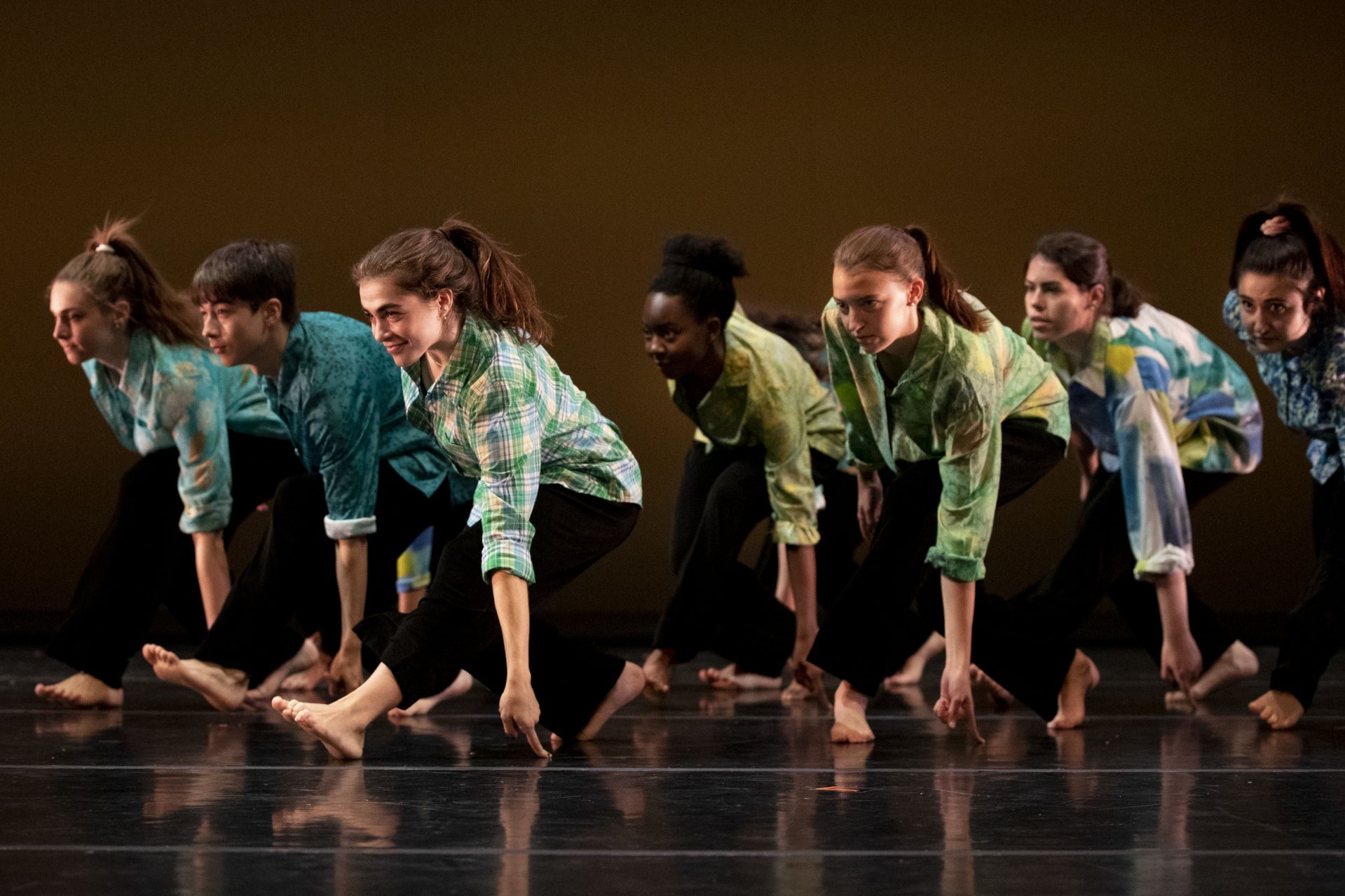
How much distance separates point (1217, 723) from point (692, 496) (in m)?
1.25

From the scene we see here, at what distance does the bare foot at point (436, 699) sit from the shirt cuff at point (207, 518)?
0.52 meters

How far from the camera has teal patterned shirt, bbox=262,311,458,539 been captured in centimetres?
318

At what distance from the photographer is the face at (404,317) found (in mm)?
2570

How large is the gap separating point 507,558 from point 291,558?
0.88 m

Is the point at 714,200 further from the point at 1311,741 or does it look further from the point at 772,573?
the point at 1311,741

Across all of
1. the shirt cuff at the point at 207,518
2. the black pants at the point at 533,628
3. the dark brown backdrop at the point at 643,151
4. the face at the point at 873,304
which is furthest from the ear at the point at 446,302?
the dark brown backdrop at the point at 643,151

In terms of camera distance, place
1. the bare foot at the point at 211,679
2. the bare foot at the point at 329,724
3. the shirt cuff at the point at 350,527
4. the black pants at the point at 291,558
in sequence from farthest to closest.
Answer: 1. the black pants at the point at 291,558
2. the shirt cuff at the point at 350,527
3. the bare foot at the point at 211,679
4. the bare foot at the point at 329,724

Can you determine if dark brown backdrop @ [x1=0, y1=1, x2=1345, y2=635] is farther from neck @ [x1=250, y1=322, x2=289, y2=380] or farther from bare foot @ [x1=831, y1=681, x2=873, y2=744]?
bare foot @ [x1=831, y1=681, x2=873, y2=744]

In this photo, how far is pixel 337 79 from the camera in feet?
19.3

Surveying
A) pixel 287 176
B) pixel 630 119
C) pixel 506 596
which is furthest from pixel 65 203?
pixel 506 596

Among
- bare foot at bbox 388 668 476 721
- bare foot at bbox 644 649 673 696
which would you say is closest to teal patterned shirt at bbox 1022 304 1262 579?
bare foot at bbox 644 649 673 696

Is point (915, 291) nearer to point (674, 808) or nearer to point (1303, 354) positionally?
point (1303, 354)

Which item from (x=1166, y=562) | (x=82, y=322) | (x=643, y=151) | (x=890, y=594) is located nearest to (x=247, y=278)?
(x=82, y=322)

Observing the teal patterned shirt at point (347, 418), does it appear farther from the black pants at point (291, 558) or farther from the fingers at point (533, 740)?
the fingers at point (533, 740)
